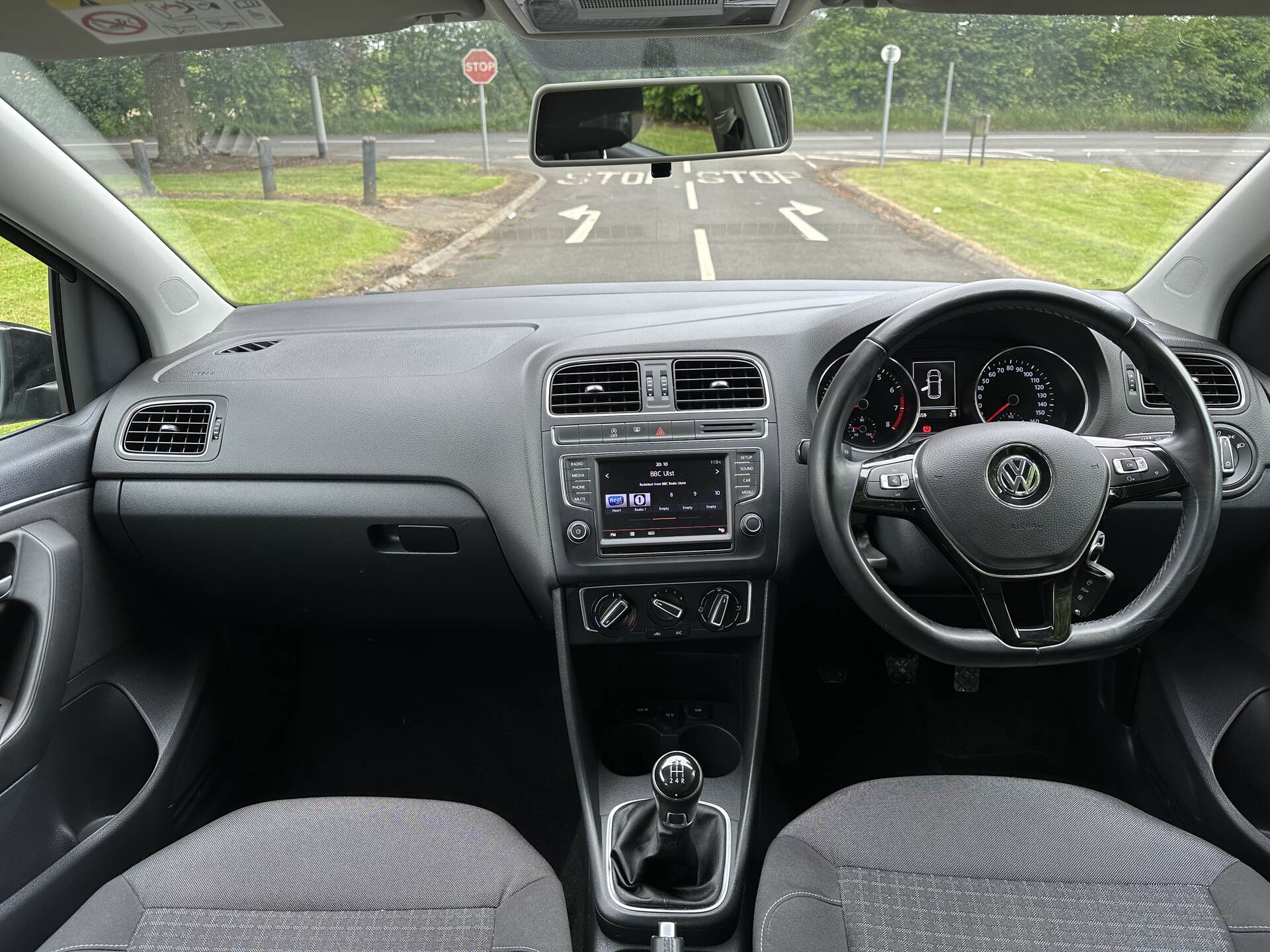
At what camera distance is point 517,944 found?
142 centimetres

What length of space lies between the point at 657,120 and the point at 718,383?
0.67 m

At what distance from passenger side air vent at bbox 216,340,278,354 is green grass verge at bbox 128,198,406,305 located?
0.29m

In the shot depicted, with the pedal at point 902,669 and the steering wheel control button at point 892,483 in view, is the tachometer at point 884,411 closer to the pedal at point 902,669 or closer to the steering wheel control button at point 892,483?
the steering wheel control button at point 892,483

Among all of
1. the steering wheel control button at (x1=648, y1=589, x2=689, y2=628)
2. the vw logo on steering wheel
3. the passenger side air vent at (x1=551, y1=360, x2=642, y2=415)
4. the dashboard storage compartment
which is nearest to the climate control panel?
the steering wheel control button at (x1=648, y1=589, x2=689, y2=628)

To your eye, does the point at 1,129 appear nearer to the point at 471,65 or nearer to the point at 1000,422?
the point at 471,65

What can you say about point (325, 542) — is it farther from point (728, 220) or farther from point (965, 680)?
point (965, 680)

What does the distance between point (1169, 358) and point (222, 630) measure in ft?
8.10

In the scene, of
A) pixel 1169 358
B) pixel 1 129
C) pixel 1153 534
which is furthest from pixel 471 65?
pixel 1153 534

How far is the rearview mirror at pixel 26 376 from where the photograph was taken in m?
2.18

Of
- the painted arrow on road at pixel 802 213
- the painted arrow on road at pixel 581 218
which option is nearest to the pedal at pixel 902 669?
the painted arrow on road at pixel 802 213

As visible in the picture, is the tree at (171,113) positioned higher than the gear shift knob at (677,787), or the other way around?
the tree at (171,113)

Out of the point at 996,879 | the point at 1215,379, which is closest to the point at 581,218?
the point at 1215,379

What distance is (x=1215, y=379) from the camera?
2.09 metres

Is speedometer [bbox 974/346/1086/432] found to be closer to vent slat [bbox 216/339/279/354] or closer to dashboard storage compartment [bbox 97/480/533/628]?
dashboard storage compartment [bbox 97/480/533/628]
